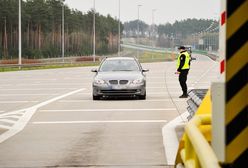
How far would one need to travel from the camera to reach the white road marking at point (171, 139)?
9.44 metres

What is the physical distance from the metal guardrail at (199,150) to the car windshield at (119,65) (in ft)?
54.7

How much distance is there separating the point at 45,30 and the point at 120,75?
11385 cm

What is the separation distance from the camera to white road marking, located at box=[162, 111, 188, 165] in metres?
9.44

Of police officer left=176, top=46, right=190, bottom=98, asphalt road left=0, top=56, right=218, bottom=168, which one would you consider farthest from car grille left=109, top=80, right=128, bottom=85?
police officer left=176, top=46, right=190, bottom=98

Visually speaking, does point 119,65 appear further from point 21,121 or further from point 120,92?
point 21,121

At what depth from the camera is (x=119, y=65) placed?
2277 centimetres

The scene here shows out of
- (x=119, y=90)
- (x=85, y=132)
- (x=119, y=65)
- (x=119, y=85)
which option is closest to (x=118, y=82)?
(x=119, y=85)

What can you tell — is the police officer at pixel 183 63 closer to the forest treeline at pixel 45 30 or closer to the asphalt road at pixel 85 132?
the asphalt road at pixel 85 132

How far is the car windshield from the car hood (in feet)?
1.73

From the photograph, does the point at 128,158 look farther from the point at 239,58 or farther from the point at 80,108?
the point at 80,108

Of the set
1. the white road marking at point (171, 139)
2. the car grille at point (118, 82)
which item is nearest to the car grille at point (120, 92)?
the car grille at point (118, 82)

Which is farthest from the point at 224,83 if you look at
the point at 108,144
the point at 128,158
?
the point at 108,144

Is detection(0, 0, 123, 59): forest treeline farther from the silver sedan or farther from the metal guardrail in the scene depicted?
the metal guardrail

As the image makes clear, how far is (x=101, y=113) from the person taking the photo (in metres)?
16.7
